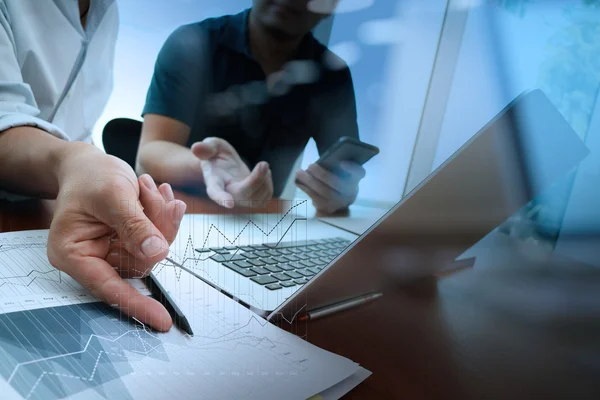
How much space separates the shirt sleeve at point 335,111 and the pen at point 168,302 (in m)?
0.37

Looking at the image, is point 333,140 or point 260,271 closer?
point 260,271

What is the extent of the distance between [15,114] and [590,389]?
0.42 meters

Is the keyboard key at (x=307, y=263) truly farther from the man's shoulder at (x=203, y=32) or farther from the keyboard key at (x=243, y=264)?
the man's shoulder at (x=203, y=32)

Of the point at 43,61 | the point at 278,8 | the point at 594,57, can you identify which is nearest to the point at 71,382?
the point at 594,57

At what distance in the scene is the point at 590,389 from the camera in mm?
157

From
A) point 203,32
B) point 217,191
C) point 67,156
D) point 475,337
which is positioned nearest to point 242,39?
point 203,32

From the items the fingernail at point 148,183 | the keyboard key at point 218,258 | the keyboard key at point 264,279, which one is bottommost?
the keyboard key at point 264,279

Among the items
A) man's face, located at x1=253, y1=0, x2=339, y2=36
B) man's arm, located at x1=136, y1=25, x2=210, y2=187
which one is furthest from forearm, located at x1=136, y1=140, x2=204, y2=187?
man's face, located at x1=253, y1=0, x2=339, y2=36

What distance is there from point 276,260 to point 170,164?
357 mm

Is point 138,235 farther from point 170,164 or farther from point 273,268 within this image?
point 170,164

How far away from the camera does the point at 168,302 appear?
170 mm

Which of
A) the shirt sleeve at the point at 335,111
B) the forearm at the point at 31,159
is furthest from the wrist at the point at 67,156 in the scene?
the shirt sleeve at the point at 335,111

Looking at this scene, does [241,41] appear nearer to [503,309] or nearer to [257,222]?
[257,222]

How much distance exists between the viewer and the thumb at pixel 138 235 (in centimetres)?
18
